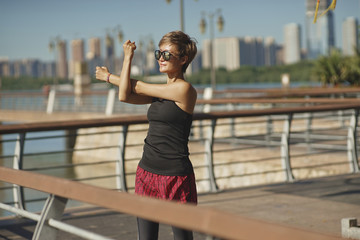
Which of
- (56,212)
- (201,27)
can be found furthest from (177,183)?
(201,27)

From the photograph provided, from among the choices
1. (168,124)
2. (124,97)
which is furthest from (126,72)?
(168,124)

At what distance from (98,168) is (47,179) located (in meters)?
→ 21.9

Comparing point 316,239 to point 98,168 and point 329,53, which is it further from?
point 329,53

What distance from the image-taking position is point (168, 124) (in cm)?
338

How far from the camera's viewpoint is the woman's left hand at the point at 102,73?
3.56 metres

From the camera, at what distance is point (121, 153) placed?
23.4ft

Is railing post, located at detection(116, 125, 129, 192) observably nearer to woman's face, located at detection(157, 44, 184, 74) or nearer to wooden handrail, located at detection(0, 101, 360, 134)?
wooden handrail, located at detection(0, 101, 360, 134)

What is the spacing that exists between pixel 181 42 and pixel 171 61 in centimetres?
12

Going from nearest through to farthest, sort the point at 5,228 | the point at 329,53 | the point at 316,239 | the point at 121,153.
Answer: the point at 316,239 → the point at 5,228 → the point at 121,153 → the point at 329,53

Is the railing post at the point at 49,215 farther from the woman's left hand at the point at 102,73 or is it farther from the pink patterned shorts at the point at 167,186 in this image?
the woman's left hand at the point at 102,73

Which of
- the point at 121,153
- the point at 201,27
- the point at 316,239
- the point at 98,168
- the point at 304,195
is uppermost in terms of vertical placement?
the point at 201,27

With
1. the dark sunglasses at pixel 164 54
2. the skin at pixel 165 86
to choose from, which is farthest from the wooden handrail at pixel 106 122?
the dark sunglasses at pixel 164 54

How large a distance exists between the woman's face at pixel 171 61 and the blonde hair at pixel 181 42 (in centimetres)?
2

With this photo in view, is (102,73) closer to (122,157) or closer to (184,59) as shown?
(184,59)
